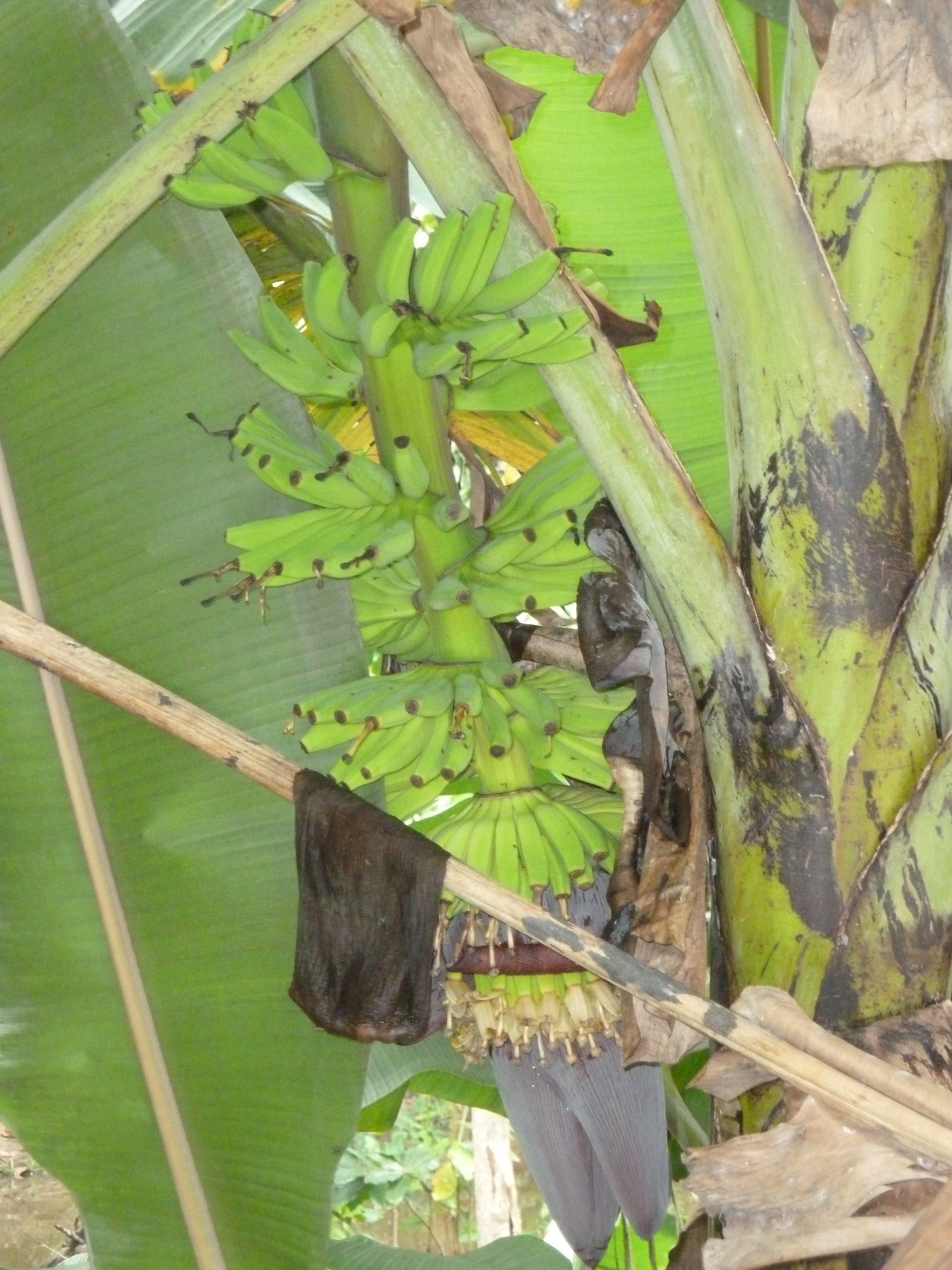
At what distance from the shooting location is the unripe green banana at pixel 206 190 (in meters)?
0.67

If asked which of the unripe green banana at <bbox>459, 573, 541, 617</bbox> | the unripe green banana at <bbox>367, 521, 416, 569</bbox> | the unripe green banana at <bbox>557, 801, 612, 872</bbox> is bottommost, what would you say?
the unripe green banana at <bbox>557, 801, 612, 872</bbox>

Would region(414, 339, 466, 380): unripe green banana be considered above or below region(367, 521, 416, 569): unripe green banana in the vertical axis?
above

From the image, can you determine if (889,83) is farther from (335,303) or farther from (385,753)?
(385,753)

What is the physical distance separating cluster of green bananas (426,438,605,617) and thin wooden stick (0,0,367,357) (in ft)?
0.88

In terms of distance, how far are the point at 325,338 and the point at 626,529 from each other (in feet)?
0.75

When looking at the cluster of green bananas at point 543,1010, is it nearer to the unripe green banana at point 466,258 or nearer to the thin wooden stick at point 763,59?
the unripe green banana at point 466,258

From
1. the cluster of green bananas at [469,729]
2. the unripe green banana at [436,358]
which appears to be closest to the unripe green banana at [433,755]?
the cluster of green bananas at [469,729]

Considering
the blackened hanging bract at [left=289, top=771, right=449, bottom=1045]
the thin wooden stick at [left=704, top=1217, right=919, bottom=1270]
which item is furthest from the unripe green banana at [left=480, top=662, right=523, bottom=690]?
the thin wooden stick at [left=704, top=1217, right=919, bottom=1270]

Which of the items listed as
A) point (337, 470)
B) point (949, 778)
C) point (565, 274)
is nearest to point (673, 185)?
point (565, 274)

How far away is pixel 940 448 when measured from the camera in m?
0.61

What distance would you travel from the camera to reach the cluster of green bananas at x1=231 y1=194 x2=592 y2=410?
2.06 feet

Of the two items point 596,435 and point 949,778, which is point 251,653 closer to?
point 596,435

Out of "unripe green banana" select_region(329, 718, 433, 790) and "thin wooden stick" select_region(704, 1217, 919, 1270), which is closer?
"thin wooden stick" select_region(704, 1217, 919, 1270)

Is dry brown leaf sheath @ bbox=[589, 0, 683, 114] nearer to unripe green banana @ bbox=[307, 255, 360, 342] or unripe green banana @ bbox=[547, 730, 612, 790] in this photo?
unripe green banana @ bbox=[307, 255, 360, 342]
